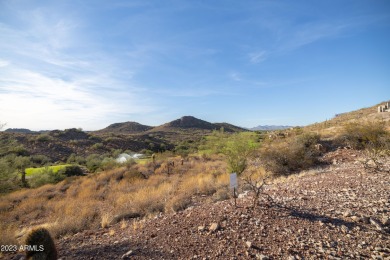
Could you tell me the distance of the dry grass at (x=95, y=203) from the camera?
25.6ft

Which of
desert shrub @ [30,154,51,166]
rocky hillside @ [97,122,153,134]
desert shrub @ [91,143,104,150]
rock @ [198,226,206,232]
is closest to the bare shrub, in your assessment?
rock @ [198,226,206,232]

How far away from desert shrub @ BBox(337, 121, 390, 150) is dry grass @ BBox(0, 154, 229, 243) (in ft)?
30.0

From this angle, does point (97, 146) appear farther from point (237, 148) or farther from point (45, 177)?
point (237, 148)

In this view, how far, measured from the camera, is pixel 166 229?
5.63m

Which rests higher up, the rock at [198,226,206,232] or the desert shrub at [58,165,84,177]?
the rock at [198,226,206,232]

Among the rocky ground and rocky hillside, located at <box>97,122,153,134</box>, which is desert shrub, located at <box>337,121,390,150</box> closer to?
the rocky ground

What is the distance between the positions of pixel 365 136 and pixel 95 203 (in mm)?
17138

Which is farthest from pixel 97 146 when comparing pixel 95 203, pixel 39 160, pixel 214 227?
pixel 214 227

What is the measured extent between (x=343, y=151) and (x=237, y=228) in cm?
1364

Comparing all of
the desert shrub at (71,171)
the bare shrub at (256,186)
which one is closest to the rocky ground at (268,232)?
the bare shrub at (256,186)

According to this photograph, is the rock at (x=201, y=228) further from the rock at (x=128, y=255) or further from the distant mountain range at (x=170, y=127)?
the distant mountain range at (x=170, y=127)

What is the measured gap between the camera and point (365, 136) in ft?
48.3

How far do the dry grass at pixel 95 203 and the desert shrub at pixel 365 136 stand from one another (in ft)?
30.0

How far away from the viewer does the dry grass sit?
307 inches
